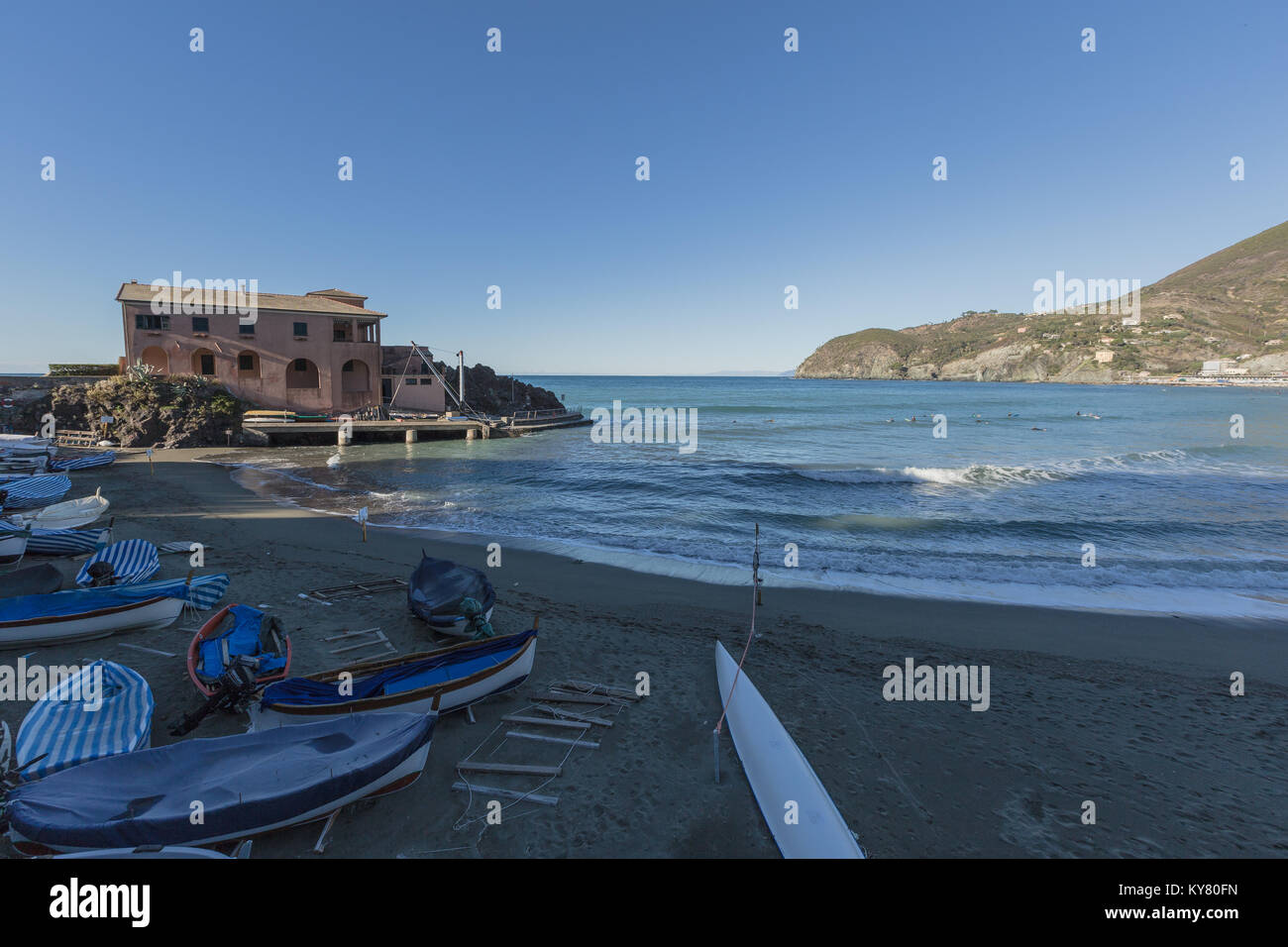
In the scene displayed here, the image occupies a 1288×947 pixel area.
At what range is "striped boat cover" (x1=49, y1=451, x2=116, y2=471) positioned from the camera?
26559mm

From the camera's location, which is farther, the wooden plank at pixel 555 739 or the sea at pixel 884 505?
the sea at pixel 884 505

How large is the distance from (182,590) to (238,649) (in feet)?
12.1

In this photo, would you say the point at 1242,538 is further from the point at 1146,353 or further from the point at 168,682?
the point at 1146,353

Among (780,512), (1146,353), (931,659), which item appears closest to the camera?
(931,659)

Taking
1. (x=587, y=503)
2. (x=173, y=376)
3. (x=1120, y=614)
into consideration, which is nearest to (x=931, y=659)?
(x=1120, y=614)

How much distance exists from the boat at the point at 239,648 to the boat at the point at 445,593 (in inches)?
95.9

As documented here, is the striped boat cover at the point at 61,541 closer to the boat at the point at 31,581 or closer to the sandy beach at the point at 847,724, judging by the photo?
the sandy beach at the point at 847,724

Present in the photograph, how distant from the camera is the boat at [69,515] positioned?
54.5 ft

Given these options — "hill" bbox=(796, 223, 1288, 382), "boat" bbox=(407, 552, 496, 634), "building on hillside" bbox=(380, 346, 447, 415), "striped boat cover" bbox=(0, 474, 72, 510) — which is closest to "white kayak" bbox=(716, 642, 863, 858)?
"boat" bbox=(407, 552, 496, 634)

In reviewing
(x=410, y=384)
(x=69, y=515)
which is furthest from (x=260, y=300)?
(x=69, y=515)

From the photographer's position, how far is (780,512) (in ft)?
76.3

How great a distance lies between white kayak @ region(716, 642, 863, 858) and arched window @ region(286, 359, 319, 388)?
4835 centimetres

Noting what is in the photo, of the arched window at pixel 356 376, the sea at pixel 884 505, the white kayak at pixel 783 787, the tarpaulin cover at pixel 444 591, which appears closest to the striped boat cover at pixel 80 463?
the sea at pixel 884 505
